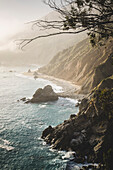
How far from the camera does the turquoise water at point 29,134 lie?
74.4 feet

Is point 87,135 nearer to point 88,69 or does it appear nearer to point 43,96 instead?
point 43,96

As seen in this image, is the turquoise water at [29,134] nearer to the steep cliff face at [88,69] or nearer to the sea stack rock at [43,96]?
the sea stack rock at [43,96]

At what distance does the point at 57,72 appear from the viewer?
394ft

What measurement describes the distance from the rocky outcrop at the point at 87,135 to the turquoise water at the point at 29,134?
2105 millimetres

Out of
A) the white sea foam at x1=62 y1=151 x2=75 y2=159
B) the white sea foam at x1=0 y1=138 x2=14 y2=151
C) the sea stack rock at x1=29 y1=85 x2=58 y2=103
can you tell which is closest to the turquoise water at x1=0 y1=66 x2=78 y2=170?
the white sea foam at x1=0 y1=138 x2=14 y2=151

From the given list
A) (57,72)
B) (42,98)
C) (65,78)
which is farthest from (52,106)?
(57,72)

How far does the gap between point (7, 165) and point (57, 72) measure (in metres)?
101

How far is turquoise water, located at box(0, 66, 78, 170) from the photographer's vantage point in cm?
2269

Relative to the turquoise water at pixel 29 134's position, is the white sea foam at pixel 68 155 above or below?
below

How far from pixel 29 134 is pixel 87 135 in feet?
44.7

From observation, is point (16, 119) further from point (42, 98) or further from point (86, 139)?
point (86, 139)

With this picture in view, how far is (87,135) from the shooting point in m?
25.3

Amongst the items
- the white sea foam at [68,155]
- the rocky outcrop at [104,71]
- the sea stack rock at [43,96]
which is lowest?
the white sea foam at [68,155]

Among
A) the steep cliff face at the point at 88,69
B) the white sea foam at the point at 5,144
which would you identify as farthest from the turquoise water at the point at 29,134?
the steep cliff face at the point at 88,69
